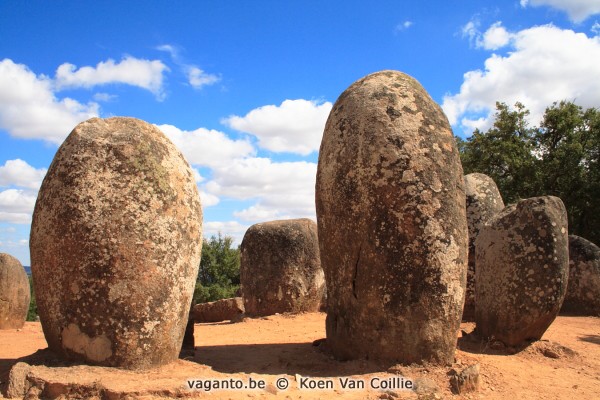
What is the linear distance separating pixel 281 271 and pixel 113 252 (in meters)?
6.90

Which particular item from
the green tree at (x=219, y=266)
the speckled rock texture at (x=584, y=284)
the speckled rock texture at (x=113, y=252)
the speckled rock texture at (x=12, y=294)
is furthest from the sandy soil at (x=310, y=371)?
the green tree at (x=219, y=266)

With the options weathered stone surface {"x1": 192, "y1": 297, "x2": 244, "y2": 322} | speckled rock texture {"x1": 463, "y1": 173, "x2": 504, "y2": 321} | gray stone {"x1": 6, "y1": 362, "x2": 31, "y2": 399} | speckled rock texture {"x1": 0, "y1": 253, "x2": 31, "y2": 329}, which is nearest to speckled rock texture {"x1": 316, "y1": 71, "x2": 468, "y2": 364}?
gray stone {"x1": 6, "y1": 362, "x2": 31, "y2": 399}

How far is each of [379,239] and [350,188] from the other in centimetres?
64

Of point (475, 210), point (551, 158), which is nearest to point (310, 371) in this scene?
point (475, 210)

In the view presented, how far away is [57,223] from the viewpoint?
4.62 meters

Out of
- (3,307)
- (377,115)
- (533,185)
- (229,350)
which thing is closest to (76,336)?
(229,350)

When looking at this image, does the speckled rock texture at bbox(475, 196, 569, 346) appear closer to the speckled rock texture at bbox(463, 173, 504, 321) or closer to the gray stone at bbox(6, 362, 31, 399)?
the speckled rock texture at bbox(463, 173, 504, 321)

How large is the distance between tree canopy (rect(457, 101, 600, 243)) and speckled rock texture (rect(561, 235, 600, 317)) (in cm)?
917

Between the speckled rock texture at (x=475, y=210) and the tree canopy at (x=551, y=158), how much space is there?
36.9 feet

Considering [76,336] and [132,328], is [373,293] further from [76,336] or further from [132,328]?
[76,336]

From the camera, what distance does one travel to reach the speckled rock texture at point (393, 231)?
5.12 meters

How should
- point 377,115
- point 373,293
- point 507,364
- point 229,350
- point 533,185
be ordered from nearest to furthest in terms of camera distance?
point 373,293, point 377,115, point 507,364, point 229,350, point 533,185

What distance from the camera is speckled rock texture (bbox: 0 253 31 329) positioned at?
36.9 feet

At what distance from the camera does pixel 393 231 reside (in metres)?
5.18
